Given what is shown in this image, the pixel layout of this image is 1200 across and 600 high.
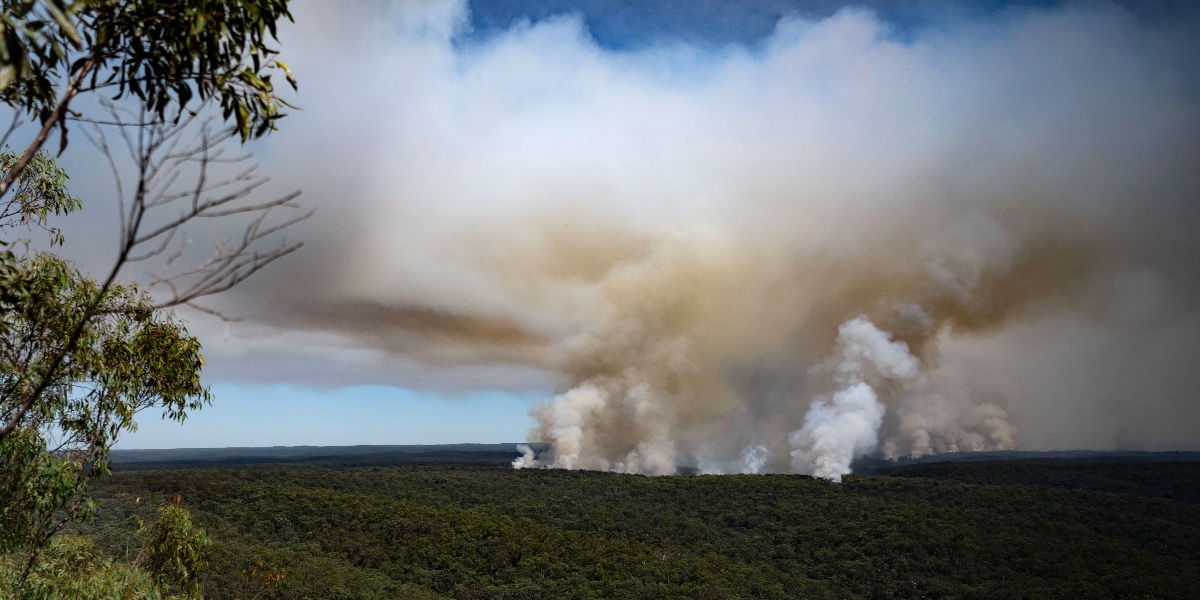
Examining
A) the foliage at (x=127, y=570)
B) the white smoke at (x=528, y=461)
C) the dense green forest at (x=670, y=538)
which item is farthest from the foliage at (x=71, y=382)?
the white smoke at (x=528, y=461)

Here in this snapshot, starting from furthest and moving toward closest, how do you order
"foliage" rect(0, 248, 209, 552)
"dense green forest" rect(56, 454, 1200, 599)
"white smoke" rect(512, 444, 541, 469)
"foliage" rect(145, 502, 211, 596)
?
"white smoke" rect(512, 444, 541, 469) → "dense green forest" rect(56, 454, 1200, 599) → "foliage" rect(145, 502, 211, 596) → "foliage" rect(0, 248, 209, 552)

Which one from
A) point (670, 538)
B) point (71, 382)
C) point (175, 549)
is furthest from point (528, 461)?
point (71, 382)

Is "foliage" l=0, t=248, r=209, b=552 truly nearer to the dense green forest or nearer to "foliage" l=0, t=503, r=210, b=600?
"foliage" l=0, t=503, r=210, b=600

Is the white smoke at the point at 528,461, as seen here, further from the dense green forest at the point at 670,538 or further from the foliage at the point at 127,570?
the foliage at the point at 127,570

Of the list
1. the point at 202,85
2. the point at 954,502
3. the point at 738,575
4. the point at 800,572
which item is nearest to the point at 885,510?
the point at 954,502

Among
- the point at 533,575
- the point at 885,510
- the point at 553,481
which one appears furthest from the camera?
the point at 553,481

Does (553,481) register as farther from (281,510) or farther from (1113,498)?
(1113,498)

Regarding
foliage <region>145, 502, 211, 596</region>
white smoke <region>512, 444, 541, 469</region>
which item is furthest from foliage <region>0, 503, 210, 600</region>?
white smoke <region>512, 444, 541, 469</region>

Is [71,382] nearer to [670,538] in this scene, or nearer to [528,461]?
[670,538]
